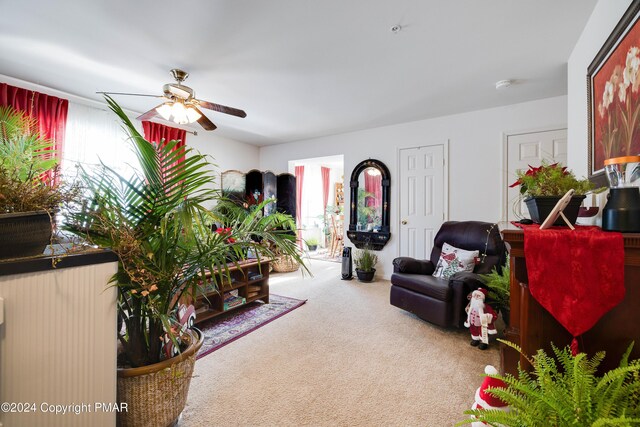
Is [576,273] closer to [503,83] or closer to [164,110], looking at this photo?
[503,83]

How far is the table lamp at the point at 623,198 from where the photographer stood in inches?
36.1

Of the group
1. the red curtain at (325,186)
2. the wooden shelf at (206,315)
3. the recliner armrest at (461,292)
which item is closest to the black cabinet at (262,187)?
the red curtain at (325,186)

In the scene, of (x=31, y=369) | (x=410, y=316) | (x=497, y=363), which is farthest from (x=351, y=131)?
(x=31, y=369)

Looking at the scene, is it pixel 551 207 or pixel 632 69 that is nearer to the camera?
pixel 551 207

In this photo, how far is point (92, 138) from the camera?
134 inches

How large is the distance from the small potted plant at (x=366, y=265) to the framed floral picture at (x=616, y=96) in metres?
2.89

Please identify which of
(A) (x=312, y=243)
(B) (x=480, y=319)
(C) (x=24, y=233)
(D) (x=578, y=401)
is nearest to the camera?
(D) (x=578, y=401)

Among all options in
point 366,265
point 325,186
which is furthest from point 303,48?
point 325,186

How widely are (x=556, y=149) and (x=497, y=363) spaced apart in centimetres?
267

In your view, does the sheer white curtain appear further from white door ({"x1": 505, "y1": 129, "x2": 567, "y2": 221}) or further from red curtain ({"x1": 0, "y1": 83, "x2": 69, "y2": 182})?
white door ({"x1": 505, "y1": 129, "x2": 567, "y2": 221})

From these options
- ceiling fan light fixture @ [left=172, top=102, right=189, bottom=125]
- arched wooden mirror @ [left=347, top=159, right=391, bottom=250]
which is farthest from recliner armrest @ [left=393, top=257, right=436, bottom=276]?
ceiling fan light fixture @ [left=172, top=102, right=189, bottom=125]

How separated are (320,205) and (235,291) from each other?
5036 millimetres

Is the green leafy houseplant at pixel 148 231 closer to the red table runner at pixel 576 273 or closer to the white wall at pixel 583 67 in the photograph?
the red table runner at pixel 576 273

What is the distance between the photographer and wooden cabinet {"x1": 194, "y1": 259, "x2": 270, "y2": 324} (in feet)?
8.61
